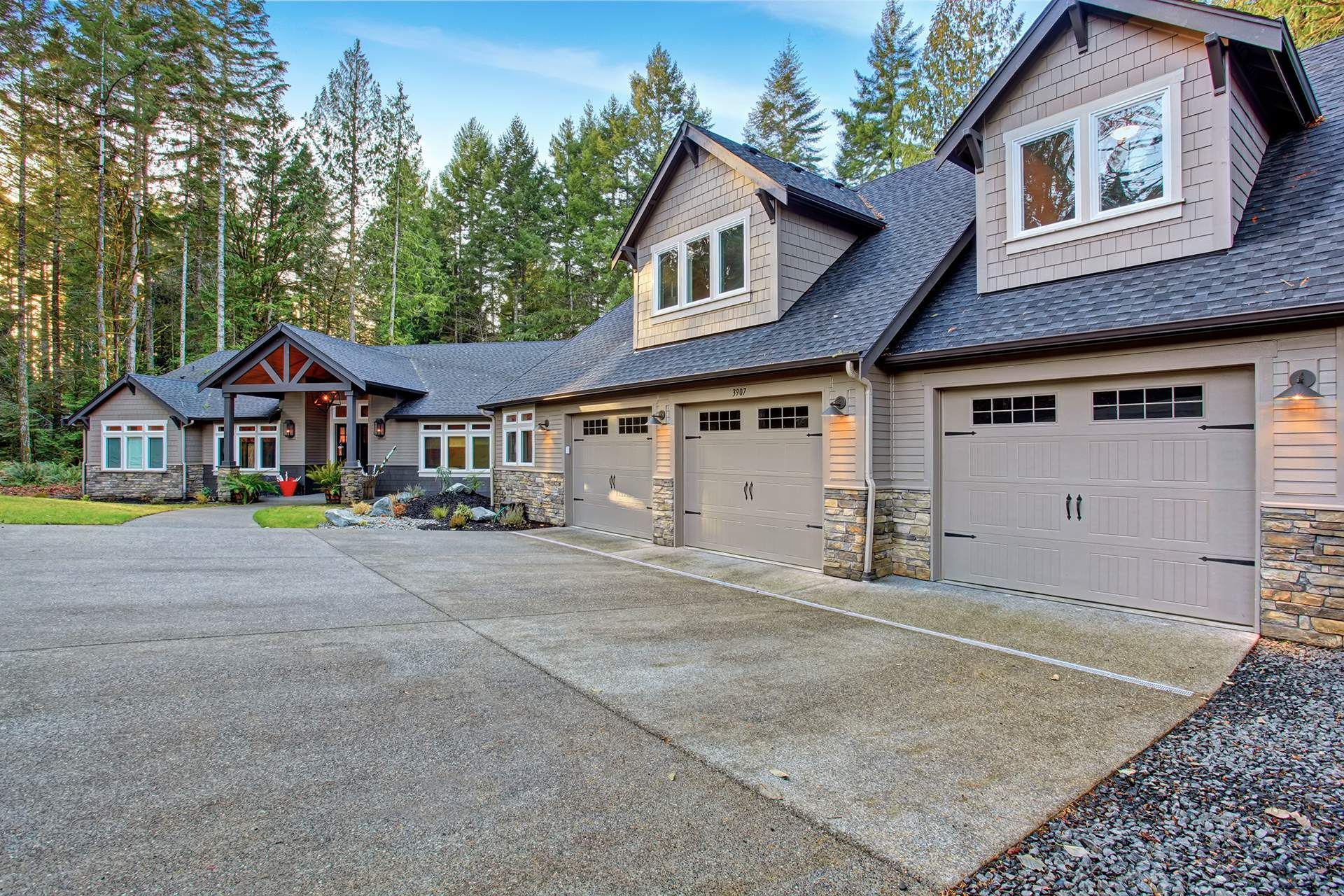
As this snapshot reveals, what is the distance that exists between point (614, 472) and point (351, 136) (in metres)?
22.5

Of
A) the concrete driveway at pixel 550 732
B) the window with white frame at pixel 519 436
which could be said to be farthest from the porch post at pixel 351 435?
the concrete driveway at pixel 550 732

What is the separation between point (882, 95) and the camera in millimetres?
23906

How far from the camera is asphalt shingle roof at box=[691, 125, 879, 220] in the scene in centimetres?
928

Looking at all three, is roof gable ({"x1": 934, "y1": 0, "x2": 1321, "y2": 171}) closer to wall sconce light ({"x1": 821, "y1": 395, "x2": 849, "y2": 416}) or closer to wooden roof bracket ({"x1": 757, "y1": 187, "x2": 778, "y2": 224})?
wooden roof bracket ({"x1": 757, "y1": 187, "x2": 778, "y2": 224})

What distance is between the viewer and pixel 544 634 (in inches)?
214

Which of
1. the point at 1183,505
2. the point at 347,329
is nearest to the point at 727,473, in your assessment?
the point at 1183,505

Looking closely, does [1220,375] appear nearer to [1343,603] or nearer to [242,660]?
[1343,603]

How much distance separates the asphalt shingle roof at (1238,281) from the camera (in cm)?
527

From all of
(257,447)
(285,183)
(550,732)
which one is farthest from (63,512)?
(285,183)

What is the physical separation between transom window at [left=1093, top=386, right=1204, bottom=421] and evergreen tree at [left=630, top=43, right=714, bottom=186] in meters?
23.6

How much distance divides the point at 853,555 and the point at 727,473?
246cm

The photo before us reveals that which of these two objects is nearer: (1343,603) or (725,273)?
(1343,603)

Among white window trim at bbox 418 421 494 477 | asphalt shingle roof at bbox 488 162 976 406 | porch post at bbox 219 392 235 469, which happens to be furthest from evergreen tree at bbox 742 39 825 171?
porch post at bbox 219 392 235 469

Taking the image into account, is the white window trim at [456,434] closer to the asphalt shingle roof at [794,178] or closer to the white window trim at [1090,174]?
the asphalt shingle roof at [794,178]
